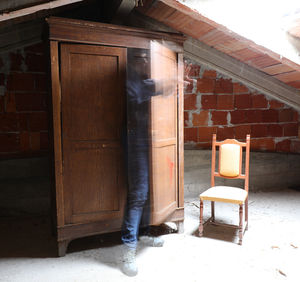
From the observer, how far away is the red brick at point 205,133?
352 centimetres

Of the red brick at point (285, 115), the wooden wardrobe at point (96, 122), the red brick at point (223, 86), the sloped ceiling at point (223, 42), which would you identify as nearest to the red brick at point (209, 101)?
the red brick at point (223, 86)

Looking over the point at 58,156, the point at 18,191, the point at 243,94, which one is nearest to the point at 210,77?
the point at 243,94

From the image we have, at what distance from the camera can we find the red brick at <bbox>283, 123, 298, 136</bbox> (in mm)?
3814

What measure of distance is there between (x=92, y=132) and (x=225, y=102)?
83.3 inches

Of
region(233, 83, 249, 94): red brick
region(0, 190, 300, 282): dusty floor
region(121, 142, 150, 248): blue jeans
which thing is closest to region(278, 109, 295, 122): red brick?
region(233, 83, 249, 94): red brick

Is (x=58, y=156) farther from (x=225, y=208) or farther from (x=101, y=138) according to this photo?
(x=225, y=208)

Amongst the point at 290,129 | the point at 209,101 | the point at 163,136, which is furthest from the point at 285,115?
the point at 163,136

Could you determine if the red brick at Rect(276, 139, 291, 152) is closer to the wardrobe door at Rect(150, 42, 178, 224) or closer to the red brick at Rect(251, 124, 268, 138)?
the red brick at Rect(251, 124, 268, 138)

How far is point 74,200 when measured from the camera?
6.94 feet

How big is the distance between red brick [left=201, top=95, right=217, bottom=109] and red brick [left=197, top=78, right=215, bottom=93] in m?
0.08

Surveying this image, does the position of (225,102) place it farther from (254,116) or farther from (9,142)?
(9,142)

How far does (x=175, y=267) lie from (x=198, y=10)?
76.8 inches

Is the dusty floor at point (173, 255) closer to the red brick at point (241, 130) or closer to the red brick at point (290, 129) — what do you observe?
the red brick at point (241, 130)

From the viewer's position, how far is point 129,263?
1.89 m
